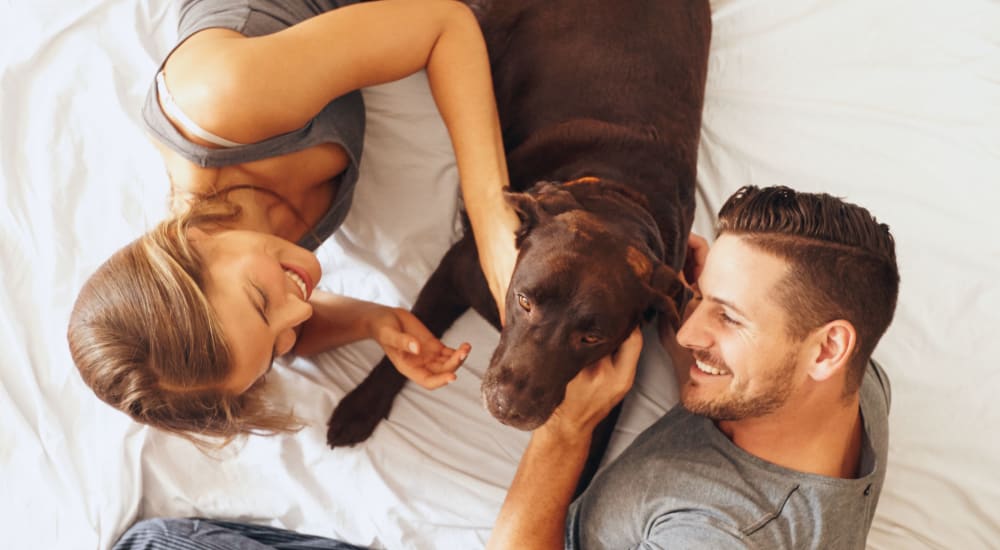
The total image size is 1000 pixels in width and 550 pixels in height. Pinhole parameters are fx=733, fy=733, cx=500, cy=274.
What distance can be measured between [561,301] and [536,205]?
0.24 meters

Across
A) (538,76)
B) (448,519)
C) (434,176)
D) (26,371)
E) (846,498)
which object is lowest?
(448,519)

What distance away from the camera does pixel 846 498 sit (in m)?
1.45

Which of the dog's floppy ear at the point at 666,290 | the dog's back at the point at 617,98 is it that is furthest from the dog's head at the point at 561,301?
the dog's back at the point at 617,98

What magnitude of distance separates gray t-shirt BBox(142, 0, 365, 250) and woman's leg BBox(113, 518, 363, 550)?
732 millimetres

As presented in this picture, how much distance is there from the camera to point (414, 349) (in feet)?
5.82

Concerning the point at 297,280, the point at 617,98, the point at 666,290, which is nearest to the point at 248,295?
the point at 297,280

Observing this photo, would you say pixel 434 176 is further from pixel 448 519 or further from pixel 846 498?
pixel 846 498

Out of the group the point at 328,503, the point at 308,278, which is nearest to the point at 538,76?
the point at 308,278

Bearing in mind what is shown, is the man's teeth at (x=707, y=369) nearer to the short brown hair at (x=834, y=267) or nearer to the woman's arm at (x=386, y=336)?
the short brown hair at (x=834, y=267)

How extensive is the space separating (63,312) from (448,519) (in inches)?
44.4

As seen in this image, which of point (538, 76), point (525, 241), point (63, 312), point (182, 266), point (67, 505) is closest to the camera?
point (182, 266)

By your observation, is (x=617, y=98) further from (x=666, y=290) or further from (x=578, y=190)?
(x=666, y=290)

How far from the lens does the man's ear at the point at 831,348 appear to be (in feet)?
4.42

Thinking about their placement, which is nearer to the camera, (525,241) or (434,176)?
(525,241)
